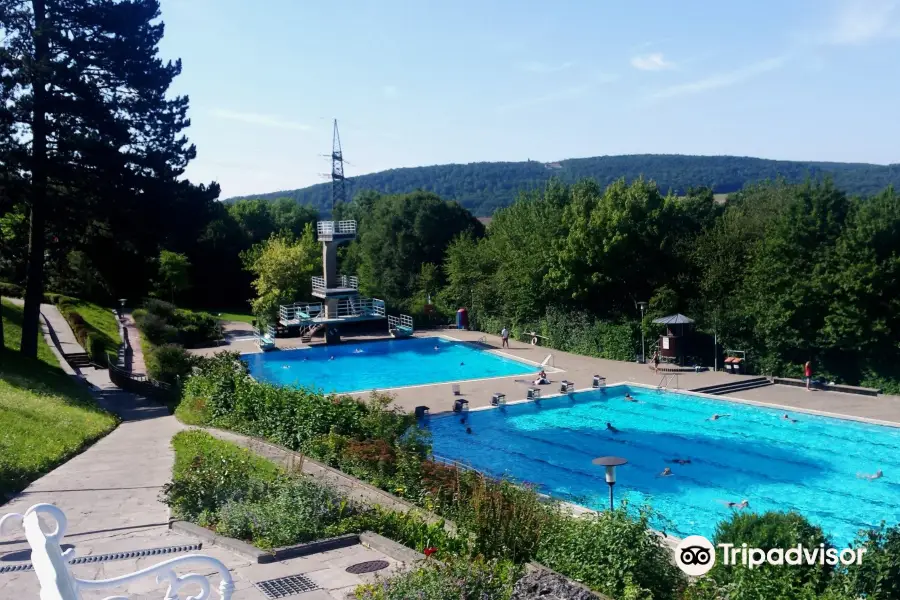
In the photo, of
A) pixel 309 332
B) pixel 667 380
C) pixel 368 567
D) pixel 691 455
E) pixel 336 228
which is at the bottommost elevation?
pixel 691 455

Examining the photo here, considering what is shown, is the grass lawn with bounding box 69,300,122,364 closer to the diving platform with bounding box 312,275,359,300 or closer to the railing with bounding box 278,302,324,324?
the railing with bounding box 278,302,324,324

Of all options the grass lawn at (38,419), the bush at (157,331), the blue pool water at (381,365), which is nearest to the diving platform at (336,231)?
the blue pool water at (381,365)

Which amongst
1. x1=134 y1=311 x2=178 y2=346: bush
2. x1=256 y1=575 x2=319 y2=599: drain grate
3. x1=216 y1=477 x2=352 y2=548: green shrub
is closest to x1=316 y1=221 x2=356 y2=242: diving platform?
x1=134 y1=311 x2=178 y2=346: bush

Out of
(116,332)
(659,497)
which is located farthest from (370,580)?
(116,332)

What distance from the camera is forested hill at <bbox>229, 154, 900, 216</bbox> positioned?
129m

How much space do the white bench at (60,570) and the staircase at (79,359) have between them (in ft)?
81.2

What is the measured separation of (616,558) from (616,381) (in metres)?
17.7

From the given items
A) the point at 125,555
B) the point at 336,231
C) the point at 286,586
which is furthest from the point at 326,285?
the point at 286,586

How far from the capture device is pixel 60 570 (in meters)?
2.40

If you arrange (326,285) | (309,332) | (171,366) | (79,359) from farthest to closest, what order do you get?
(326,285)
(309,332)
(79,359)
(171,366)

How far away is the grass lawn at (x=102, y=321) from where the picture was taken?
95.9 feet

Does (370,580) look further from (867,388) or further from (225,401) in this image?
(867,388)

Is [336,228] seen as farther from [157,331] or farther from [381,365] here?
[157,331]

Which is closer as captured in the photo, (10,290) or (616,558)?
(616,558)
